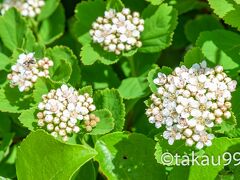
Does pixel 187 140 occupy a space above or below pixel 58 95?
below

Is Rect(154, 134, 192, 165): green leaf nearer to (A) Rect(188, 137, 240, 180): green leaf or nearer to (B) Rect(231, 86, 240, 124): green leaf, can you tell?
(A) Rect(188, 137, 240, 180): green leaf

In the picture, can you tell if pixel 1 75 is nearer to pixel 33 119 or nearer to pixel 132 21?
pixel 33 119

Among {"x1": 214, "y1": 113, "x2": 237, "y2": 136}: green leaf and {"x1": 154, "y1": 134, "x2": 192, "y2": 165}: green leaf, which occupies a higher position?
{"x1": 214, "y1": 113, "x2": 237, "y2": 136}: green leaf

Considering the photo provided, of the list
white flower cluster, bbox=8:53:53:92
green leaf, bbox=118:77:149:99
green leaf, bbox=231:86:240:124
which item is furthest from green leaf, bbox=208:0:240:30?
white flower cluster, bbox=8:53:53:92

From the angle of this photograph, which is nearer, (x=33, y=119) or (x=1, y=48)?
(x=33, y=119)

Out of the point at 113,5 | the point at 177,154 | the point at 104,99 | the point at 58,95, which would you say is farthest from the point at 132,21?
the point at 177,154

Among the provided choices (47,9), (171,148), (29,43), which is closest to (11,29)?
(29,43)
